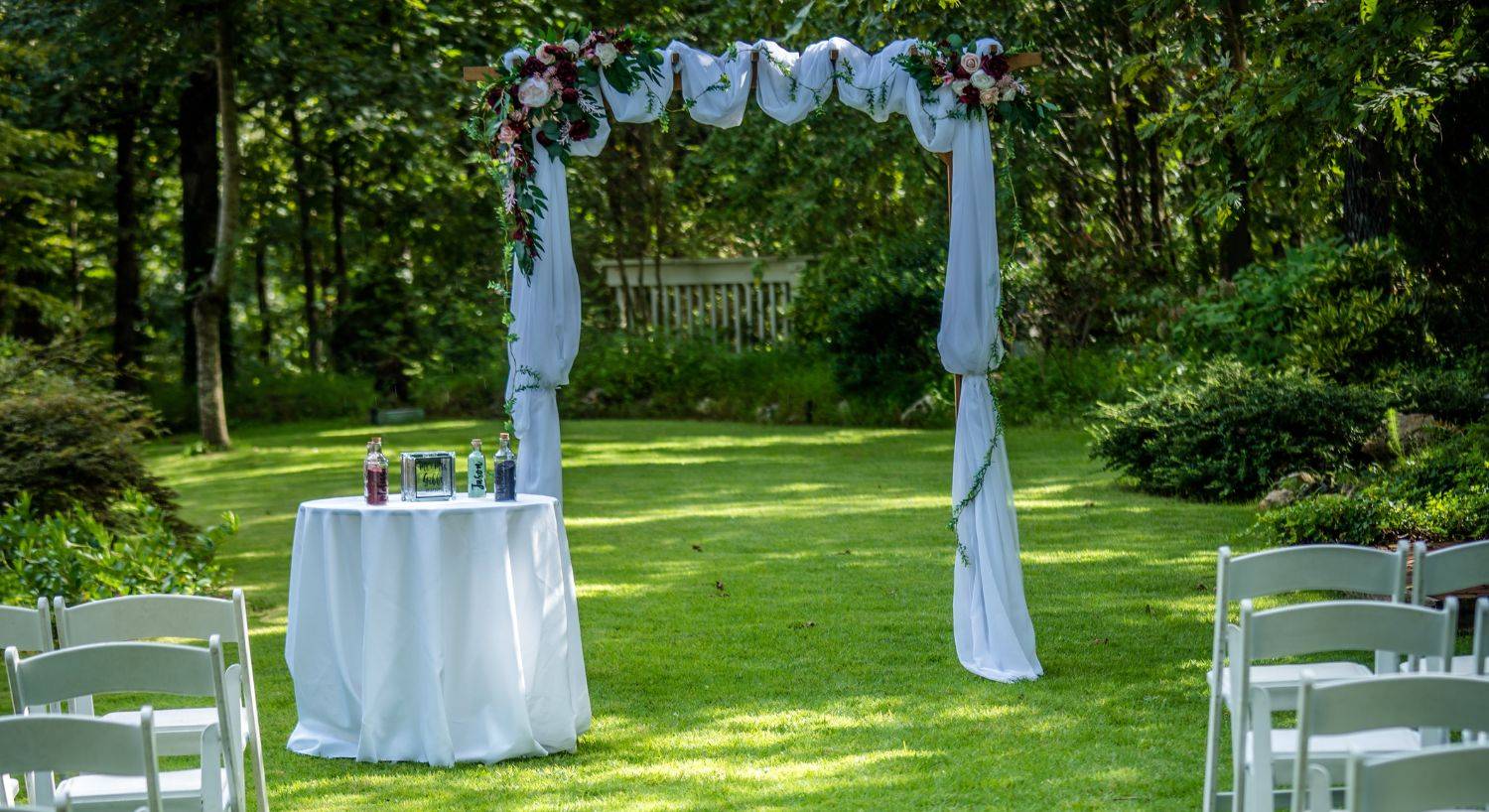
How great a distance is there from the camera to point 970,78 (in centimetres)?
646

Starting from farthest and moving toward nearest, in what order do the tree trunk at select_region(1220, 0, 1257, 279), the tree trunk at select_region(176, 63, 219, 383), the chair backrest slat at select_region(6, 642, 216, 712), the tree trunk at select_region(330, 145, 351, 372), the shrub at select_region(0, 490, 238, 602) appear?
1. the tree trunk at select_region(330, 145, 351, 372)
2. the tree trunk at select_region(176, 63, 219, 383)
3. the tree trunk at select_region(1220, 0, 1257, 279)
4. the shrub at select_region(0, 490, 238, 602)
5. the chair backrest slat at select_region(6, 642, 216, 712)

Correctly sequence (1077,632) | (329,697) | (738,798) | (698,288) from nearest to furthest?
(738,798), (329,697), (1077,632), (698,288)

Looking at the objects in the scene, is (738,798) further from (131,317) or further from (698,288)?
(131,317)

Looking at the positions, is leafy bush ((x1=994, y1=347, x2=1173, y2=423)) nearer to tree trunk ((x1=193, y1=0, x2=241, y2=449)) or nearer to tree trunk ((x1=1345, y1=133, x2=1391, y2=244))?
tree trunk ((x1=1345, y1=133, x2=1391, y2=244))

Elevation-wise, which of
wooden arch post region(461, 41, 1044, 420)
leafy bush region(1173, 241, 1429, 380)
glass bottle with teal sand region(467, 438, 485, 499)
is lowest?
glass bottle with teal sand region(467, 438, 485, 499)

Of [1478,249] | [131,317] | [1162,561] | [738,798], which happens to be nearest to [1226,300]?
[1478,249]

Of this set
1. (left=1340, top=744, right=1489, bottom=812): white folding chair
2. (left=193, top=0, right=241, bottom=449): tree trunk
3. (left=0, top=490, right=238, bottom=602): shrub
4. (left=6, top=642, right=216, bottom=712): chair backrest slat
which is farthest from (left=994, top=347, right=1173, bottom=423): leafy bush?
(left=1340, top=744, right=1489, bottom=812): white folding chair

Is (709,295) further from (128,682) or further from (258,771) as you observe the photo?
(128,682)

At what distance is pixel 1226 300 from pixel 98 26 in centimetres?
1200

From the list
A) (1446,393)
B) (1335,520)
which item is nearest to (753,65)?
(1335,520)

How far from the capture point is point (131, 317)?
76.2 ft

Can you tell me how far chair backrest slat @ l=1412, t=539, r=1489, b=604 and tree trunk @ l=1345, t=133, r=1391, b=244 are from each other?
8.62 meters

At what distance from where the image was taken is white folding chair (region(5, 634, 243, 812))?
337 centimetres

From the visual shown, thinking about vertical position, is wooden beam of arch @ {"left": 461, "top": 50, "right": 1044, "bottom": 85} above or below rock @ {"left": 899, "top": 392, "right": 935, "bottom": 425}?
above
